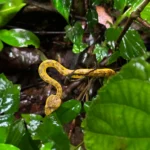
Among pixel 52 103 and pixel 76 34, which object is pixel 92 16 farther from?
pixel 52 103

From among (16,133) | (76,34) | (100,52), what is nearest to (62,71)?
(76,34)

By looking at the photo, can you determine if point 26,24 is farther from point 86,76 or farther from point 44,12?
point 86,76

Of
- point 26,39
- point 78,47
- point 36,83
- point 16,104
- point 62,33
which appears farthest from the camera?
point 62,33

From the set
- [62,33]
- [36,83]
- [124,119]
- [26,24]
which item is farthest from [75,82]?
[124,119]

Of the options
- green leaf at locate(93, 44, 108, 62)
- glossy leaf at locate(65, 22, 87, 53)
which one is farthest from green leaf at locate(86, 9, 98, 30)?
green leaf at locate(93, 44, 108, 62)

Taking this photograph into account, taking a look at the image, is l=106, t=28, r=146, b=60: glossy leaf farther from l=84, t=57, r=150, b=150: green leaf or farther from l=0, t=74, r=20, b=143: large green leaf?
l=84, t=57, r=150, b=150: green leaf
